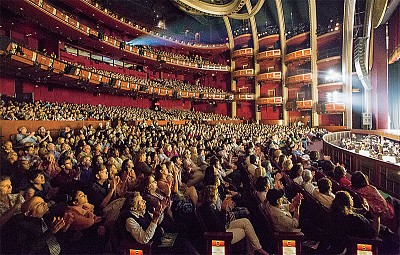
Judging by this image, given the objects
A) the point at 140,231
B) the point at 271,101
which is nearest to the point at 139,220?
the point at 140,231

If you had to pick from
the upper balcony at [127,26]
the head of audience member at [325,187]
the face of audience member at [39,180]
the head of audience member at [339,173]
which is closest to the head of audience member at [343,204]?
the head of audience member at [325,187]

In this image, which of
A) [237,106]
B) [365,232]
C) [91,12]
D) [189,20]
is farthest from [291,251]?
[189,20]

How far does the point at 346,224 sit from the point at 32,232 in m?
2.19

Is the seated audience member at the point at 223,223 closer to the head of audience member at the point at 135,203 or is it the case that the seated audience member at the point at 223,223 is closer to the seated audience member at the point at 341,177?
the head of audience member at the point at 135,203

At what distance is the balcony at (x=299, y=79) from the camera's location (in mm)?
18422

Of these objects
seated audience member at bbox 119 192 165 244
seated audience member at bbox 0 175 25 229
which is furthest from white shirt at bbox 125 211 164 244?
seated audience member at bbox 0 175 25 229

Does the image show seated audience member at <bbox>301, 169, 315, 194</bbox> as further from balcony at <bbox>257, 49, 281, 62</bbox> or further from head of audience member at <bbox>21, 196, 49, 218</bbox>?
balcony at <bbox>257, 49, 281, 62</bbox>

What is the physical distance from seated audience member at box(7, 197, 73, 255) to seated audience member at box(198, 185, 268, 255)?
1.05 m

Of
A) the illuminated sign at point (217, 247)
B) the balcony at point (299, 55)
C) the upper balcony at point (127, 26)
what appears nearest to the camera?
the illuminated sign at point (217, 247)

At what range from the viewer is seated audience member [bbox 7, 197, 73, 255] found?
1.80m

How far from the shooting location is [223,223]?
211cm

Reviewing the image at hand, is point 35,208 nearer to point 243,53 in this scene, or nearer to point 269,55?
point 269,55

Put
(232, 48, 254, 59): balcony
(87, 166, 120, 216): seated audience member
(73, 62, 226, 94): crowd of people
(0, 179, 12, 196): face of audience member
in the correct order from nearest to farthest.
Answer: (0, 179, 12, 196): face of audience member, (87, 166, 120, 216): seated audience member, (73, 62, 226, 94): crowd of people, (232, 48, 254, 59): balcony

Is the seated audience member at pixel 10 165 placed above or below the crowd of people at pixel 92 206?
above
